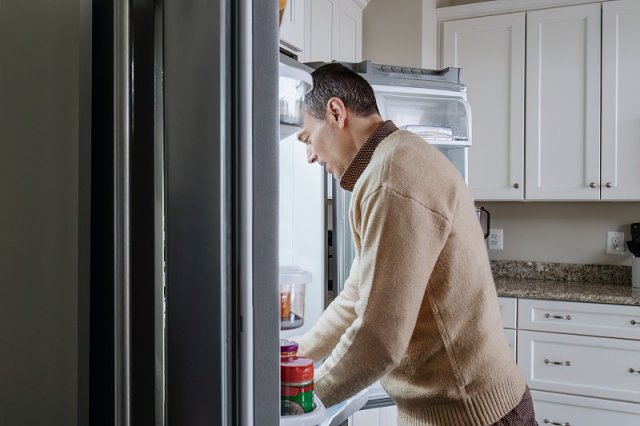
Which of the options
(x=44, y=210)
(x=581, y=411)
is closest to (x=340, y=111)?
(x=44, y=210)

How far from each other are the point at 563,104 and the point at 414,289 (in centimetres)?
219

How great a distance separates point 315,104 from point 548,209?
225 centimetres

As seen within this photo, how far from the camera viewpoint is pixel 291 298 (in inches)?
53.7

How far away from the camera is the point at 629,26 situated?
267 centimetres

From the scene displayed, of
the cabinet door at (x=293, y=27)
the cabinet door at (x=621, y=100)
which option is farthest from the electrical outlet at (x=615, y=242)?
the cabinet door at (x=293, y=27)

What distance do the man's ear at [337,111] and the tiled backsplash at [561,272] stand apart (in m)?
2.18

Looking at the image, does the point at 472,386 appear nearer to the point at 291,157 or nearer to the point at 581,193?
the point at 291,157

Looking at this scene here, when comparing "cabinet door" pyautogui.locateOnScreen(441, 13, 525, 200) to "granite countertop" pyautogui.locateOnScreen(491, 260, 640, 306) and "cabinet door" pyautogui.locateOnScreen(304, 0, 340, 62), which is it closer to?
"granite countertop" pyautogui.locateOnScreen(491, 260, 640, 306)

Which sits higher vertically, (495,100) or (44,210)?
(495,100)

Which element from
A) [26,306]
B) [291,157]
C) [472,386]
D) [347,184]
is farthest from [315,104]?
[26,306]

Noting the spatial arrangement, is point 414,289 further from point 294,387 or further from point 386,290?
point 294,387

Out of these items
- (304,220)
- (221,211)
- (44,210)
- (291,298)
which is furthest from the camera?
(304,220)

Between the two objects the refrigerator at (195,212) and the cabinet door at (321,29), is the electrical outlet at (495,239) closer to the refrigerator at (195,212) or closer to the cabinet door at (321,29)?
the cabinet door at (321,29)

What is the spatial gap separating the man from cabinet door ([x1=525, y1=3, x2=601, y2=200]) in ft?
5.97
